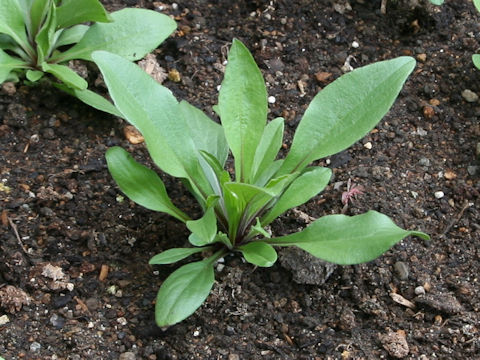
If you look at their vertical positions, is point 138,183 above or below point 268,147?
below

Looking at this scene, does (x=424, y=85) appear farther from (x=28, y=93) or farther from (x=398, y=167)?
(x=28, y=93)

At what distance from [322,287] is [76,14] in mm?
1177

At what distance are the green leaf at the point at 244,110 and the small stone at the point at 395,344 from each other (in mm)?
573

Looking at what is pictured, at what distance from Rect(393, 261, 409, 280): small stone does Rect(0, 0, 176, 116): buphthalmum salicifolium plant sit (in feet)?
3.46

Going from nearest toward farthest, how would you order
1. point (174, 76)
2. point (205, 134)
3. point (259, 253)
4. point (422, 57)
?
point (259, 253) < point (205, 134) < point (174, 76) < point (422, 57)

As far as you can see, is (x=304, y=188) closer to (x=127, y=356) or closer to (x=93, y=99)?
(x=127, y=356)

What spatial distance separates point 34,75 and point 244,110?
2.51ft

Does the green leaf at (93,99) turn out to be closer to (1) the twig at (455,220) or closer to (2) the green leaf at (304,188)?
(2) the green leaf at (304,188)

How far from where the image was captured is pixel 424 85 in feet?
7.97

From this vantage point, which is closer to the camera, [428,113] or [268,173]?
[268,173]

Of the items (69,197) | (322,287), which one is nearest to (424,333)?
(322,287)

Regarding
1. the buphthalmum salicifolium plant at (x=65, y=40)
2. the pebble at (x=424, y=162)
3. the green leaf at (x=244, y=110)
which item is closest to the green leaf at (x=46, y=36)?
the buphthalmum salicifolium plant at (x=65, y=40)

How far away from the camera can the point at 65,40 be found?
233 centimetres

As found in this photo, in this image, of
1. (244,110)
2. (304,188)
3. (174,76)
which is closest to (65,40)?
(174,76)
